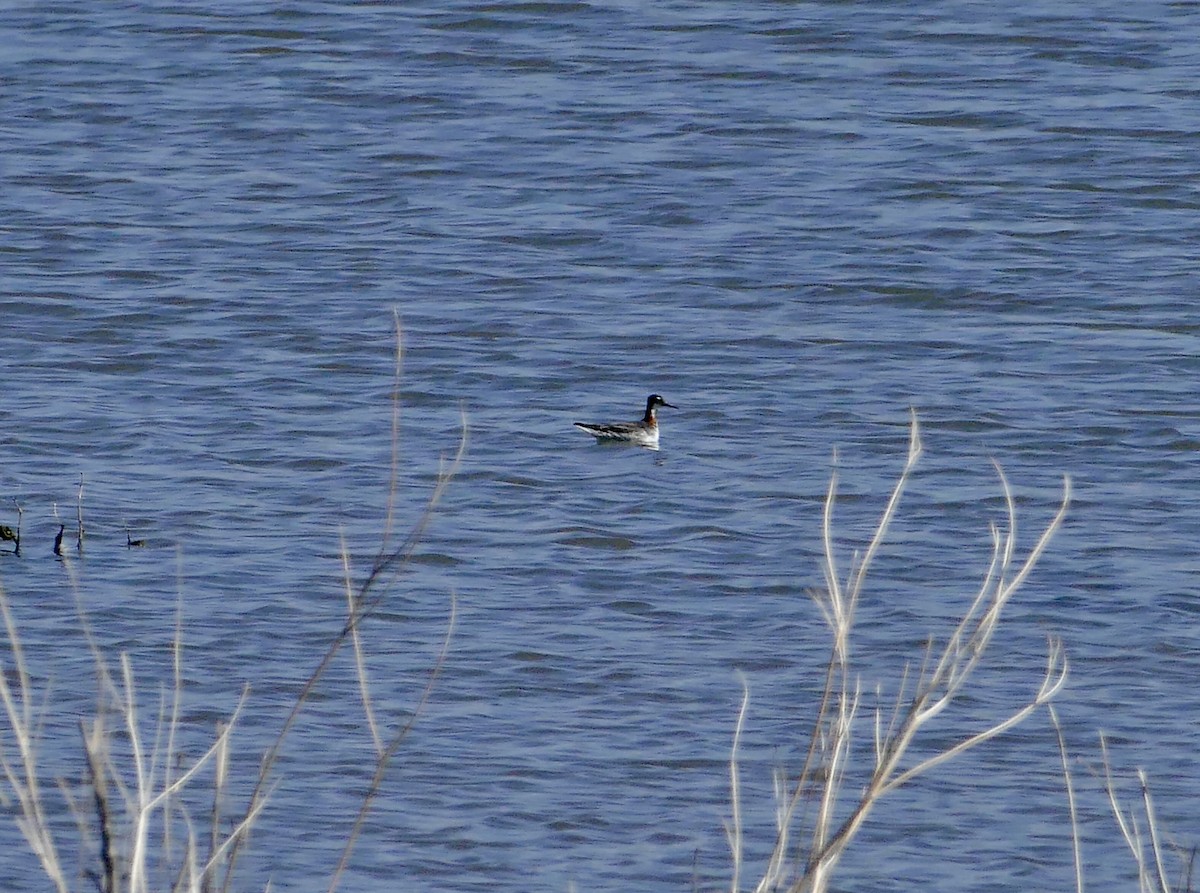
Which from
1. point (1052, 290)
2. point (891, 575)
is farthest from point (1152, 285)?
point (891, 575)

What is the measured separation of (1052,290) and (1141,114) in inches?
152

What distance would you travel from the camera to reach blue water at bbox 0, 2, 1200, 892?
265 inches

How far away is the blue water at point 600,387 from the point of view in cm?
674

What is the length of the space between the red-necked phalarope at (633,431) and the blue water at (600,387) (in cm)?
10

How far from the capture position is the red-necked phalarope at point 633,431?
11.1m

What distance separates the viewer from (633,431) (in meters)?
11.3

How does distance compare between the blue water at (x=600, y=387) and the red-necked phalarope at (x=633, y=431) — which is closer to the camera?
the blue water at (x=600, y=387)

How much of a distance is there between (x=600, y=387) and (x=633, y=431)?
1.10m

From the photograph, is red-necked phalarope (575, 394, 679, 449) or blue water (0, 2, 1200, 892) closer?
blue water (0, 2, 1200, 892)

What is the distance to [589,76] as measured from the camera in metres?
18.1

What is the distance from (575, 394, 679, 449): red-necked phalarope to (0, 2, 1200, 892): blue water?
0.10m

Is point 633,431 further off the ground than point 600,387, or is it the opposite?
point 633,431

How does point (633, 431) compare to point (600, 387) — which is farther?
point (600, 387)

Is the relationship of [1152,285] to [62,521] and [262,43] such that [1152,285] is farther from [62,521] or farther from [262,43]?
[262,43]
